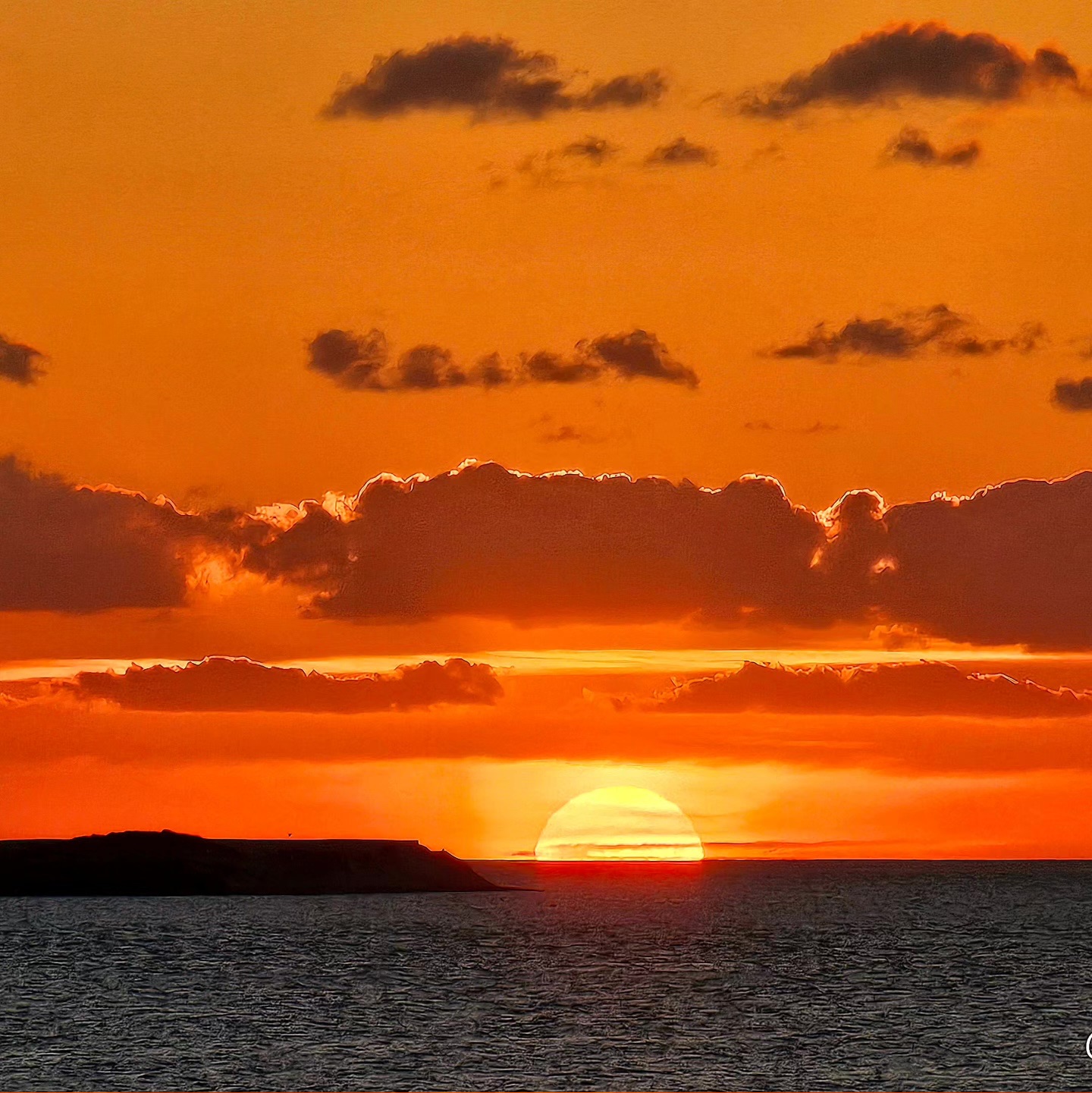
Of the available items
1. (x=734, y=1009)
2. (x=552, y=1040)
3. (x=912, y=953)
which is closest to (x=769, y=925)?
(x=912, y=953)

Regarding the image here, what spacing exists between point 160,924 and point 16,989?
273 feet

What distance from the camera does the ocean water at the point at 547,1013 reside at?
62969mm

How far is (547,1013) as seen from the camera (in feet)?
275

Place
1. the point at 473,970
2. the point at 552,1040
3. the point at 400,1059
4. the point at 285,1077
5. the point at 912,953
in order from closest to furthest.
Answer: the point at 285,1077 < the point at 400,1059 < the point at 552,1040 < the point at 473,970 < the point at 912,953

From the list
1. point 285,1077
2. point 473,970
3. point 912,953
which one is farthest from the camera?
point 912,953

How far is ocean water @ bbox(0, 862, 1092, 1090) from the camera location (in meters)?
63.0

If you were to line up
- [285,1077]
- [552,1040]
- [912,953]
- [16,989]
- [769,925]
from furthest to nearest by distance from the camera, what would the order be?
[769,925], [912,953], [16,989], [552,1040], [285,1077]

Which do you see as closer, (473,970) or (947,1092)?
(947,1092)

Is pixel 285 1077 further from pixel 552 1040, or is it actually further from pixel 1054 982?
pixel 1054 982

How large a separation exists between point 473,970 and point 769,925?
69.6m

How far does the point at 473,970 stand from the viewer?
111 meters

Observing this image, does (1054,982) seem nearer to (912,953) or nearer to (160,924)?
(912,953)

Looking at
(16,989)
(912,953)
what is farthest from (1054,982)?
(16,989)

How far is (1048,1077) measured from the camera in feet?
199
